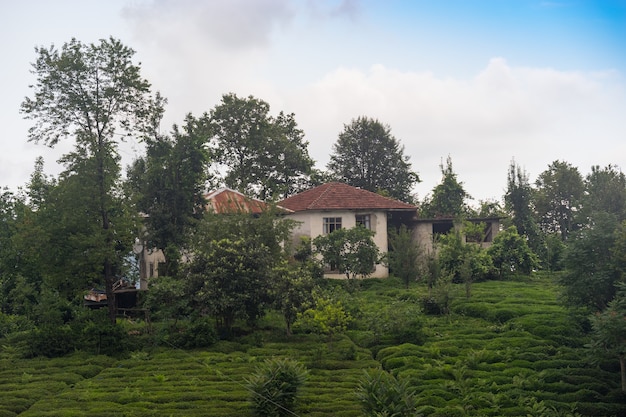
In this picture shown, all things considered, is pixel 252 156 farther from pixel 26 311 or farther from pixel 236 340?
pixel 236 340

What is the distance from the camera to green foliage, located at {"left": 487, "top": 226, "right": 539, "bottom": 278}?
1521 inches

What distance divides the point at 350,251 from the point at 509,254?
10687mm

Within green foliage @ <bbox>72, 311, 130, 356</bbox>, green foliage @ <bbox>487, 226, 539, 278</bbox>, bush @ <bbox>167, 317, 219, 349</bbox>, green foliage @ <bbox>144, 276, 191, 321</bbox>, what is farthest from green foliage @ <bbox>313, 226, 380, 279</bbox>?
green foliage @ <bbox>72, 311, 130, 356</bbox>

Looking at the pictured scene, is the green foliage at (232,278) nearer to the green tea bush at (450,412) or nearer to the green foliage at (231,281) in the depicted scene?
the green foliage at (231,281)

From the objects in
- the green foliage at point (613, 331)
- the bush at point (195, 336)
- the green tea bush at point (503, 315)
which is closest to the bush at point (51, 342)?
the bush at point (195, 336)

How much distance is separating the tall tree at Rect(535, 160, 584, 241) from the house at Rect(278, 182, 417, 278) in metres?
22.0

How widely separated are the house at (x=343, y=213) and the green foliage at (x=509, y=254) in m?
7.37

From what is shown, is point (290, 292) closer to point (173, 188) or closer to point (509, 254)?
point (173, 188)

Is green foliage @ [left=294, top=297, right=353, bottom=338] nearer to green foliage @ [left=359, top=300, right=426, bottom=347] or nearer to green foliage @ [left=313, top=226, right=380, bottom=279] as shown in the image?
green foliage @ [left=359, top=300, right=426, bottom=347]

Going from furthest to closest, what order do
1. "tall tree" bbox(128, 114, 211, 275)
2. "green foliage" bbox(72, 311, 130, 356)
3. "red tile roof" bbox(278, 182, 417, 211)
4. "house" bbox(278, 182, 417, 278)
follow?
"red tile roof" bbox(278, 182, 417, 211), "house" bbox(278, 182, 417, 278), "tall tree" bbox(128, 114, 211, 275), "green foliage" bbox(72, 311, 130, 356)

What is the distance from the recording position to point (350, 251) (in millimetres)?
35656

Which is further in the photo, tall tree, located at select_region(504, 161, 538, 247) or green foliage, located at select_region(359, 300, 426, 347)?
tall tree, located at select_region(504, 161, 538, 247)

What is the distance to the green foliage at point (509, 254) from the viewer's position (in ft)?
127

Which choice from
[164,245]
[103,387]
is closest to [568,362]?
[103,387]
